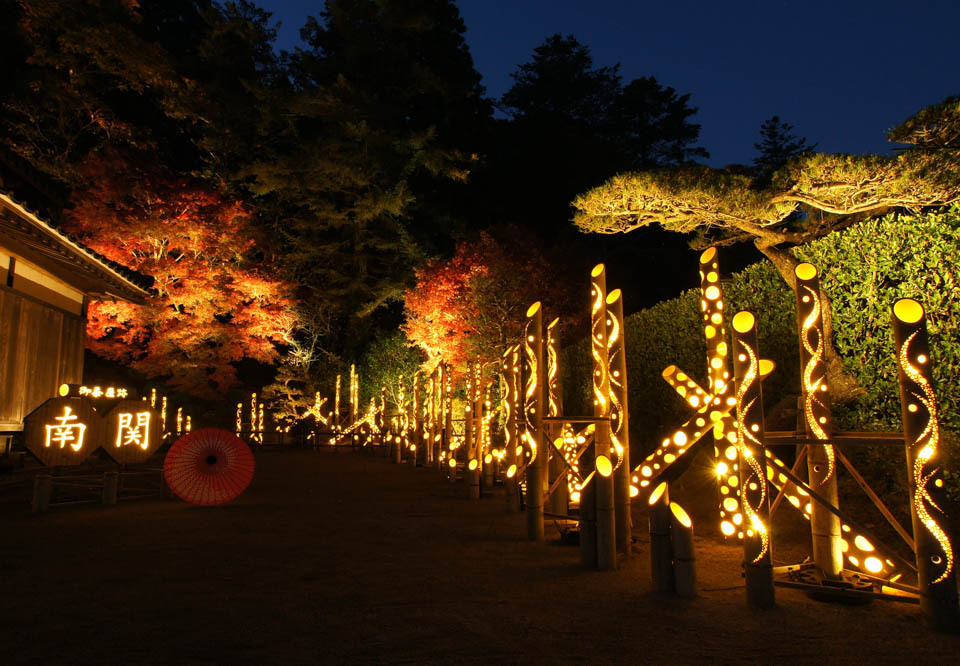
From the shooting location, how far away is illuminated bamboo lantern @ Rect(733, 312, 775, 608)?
3.65 m

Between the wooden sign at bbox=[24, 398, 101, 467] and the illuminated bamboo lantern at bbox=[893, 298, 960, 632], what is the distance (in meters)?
9.64

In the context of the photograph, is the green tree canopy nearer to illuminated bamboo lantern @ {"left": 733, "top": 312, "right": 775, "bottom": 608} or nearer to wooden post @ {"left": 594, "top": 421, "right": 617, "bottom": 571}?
illuminated bamboo lantern @ {"left": 733, "top": 312, "right": 775, "bottom": 608}

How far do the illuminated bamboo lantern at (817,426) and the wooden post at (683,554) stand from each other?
943 mm

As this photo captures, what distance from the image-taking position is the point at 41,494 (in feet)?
25.2

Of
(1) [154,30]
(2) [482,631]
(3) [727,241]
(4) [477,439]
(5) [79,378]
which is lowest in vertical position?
(2) [482,631]

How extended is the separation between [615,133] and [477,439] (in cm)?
1771

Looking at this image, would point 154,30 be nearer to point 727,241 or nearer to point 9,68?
point 9,68

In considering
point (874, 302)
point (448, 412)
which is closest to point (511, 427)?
point (448, 412)

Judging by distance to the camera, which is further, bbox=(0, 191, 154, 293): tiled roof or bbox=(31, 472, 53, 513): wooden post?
bbox=(0, 191, 154, 293): tiled roof

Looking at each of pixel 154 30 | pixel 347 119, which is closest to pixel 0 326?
pixel 347 119

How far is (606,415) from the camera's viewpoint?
18.3ft

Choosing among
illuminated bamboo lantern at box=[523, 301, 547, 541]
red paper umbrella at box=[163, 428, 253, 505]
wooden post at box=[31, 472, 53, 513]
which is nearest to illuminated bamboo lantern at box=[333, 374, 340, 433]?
red paper umbrella at box=[163, 428, 253, 505]

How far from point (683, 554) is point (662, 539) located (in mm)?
154

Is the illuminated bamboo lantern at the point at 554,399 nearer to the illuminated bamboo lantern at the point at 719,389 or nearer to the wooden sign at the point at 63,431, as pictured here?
the illuminated bamboo lantern at the point at 719,389
